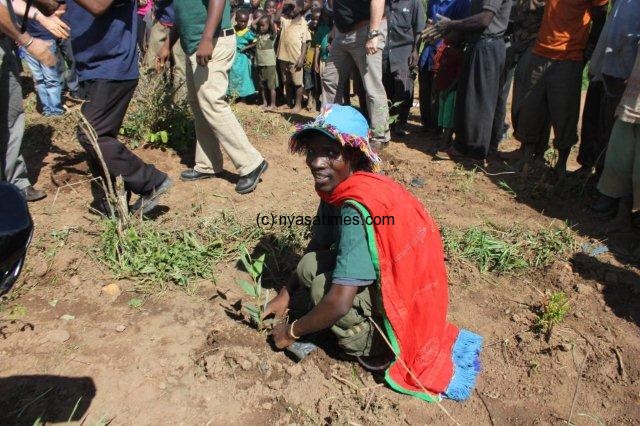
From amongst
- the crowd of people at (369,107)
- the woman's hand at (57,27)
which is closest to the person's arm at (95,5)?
→ the crowd of people at (369,107)

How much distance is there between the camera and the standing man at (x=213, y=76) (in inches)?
140

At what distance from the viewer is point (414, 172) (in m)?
4.71

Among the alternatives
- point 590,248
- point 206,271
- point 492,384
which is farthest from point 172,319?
point 590,248

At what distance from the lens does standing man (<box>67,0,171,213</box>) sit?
305 centimetres

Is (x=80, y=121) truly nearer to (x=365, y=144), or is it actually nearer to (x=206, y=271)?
(x=206, y=271)

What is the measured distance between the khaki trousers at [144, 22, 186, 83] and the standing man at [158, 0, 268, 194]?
154 centimetres

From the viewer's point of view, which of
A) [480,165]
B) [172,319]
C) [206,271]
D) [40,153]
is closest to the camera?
[172,319]

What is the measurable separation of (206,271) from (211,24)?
1744mm

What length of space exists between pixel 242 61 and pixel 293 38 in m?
0.82

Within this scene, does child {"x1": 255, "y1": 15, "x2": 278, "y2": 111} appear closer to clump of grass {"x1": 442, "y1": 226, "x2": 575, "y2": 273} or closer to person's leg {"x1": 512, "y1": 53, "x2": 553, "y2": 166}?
person's leg {"x1": 512, "y1": 53, "x2": 553, "y2": 166}

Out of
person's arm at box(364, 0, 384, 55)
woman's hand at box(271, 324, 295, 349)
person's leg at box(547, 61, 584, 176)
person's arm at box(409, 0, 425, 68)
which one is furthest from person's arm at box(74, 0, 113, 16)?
person's arm at box(409, 0, 425, 68)

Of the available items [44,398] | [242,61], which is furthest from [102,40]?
[242,61]

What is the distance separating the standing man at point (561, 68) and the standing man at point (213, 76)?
8.04 feet

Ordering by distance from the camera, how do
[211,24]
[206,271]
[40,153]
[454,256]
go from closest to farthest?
[206,271]
[454,256]
[211,24]
[40,153]
